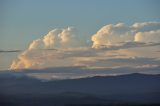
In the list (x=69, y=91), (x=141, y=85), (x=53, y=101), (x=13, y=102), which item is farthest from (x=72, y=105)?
(x=141, y=85)

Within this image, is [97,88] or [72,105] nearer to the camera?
[72,105]

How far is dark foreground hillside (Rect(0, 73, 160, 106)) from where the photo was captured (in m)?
A: 80.2

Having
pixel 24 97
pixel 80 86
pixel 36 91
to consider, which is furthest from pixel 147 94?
pixel 24 97

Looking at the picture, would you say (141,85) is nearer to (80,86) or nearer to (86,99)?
(80,86)

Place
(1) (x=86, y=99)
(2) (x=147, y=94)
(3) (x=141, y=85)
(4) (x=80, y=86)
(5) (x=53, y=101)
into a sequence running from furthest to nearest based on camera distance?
(3) (x=141, y=85) < (4) (x=80, y=86) < (2) (x=147, y=94) < (1) (x=86, y=99) < (5) (x=53, y=101)

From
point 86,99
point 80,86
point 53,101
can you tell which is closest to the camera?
point 53,101

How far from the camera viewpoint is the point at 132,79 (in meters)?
120

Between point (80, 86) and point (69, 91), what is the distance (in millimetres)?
3954

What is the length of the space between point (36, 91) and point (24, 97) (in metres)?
10.8

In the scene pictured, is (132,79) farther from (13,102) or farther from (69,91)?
(13,102)

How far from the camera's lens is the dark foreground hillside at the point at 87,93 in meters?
80.2

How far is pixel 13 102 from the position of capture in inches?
3051

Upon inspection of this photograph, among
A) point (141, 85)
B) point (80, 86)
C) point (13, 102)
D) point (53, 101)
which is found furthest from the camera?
point (141, 85)

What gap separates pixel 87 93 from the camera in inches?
3922
